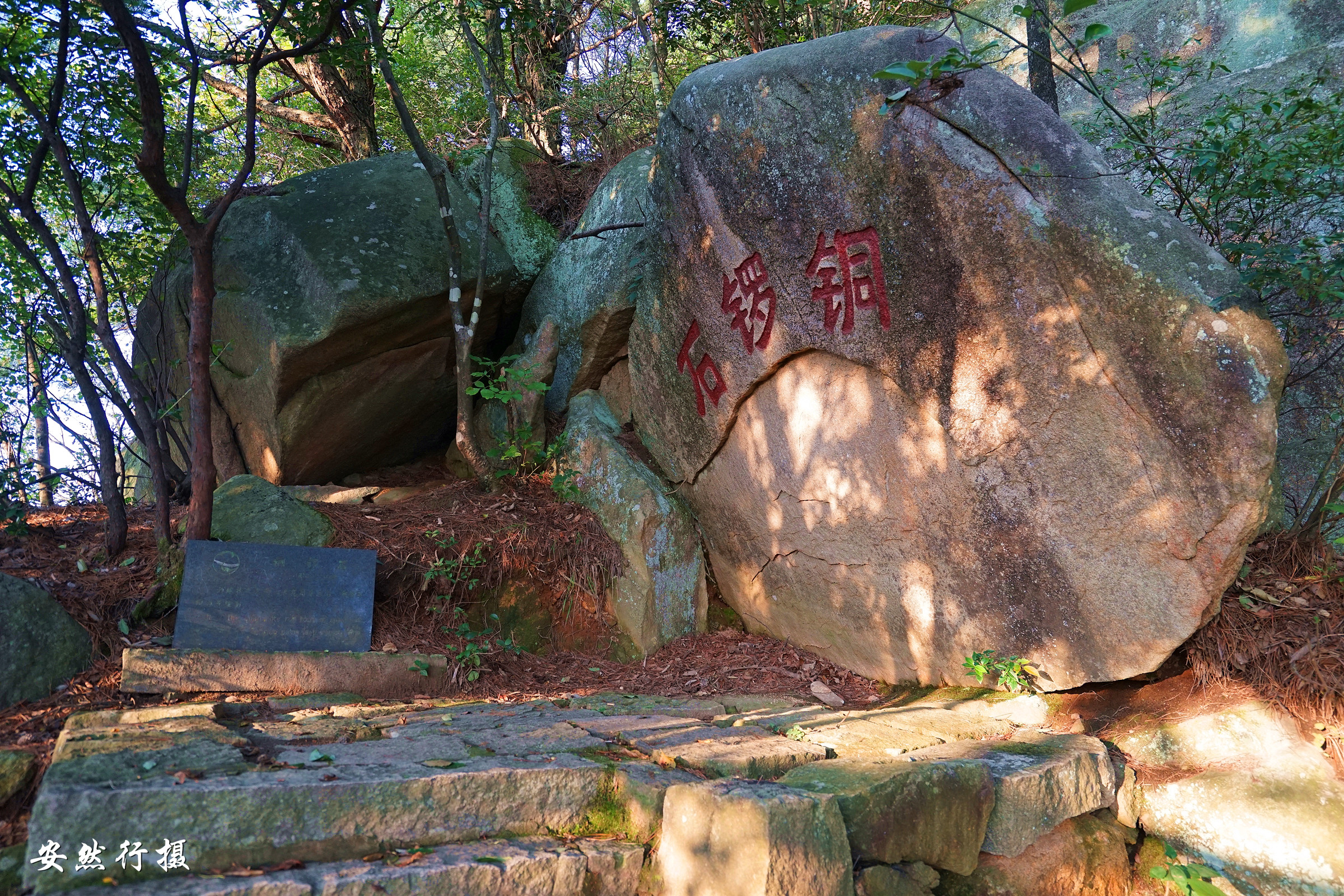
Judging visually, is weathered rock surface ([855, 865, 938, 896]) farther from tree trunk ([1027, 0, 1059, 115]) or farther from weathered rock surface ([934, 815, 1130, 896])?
tree trunk ([1027, 0, 1059, 115])

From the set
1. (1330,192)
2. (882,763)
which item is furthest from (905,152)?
(882,763)

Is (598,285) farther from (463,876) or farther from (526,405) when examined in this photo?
(463,876)

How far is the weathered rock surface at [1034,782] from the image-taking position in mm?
2844

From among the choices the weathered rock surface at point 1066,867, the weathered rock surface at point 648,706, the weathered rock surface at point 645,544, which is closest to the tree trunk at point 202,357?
the weathered rock surface at point 645,544

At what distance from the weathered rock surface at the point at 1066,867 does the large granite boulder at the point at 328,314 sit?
4904 mm

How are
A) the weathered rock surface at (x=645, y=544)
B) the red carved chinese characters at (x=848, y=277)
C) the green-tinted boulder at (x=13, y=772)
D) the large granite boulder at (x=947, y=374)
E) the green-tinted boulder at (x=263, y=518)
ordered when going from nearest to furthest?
the green-tinted boulder at (x=13, y=772) < the large granite boulder at (x=947, y=374) < the red carved chinese characters at (x=848, y=277) < the green-tinted boulder at (x=263, y=518) < the weathered rock surface at (x=645, y=544)

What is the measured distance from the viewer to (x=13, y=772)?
2.69 m

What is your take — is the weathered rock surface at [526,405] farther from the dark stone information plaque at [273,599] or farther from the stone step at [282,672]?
the stone step at [282,672]

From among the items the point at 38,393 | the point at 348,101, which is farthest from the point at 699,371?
the point at 38,393

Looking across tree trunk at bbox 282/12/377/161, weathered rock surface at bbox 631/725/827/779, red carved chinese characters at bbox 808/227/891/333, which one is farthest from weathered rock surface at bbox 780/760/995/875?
tree trunk at bbox 282/12/377/161

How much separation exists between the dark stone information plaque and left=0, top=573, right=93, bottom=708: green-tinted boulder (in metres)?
0.42

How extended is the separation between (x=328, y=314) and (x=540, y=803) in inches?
161

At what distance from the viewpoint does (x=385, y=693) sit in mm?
4277

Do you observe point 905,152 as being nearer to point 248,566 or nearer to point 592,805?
point 592,805
